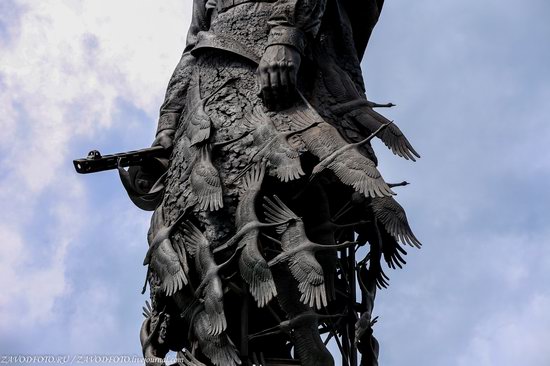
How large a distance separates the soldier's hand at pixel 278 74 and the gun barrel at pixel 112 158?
128 cm

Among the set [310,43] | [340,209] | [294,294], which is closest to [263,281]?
[294,294]

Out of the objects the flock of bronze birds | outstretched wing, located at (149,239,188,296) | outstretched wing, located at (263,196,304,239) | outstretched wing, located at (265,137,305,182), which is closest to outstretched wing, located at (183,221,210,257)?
the flock of bronze birds

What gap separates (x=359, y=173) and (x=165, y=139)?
2.16m

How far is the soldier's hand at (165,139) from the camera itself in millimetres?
12781

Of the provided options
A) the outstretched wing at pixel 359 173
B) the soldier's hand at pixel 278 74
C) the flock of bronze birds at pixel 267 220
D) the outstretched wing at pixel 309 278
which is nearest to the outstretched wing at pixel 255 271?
the flock of bronze birds at pixel 267 220

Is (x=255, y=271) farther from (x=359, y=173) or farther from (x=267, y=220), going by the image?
(x=359, y=173)

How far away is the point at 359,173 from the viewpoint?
38.1 ft

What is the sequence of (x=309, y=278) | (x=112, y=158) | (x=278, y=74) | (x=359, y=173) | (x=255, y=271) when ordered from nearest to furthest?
(x=309, y=278) → (x=255, y=271) → (x=359, y=173) → (x=278, y=74) → (x=112, y=158)

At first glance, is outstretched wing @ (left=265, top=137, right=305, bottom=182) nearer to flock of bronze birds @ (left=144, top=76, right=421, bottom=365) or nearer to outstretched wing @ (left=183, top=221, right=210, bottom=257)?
flock of bronze birds @ (left=144, top=76, right=421, bottom=365)

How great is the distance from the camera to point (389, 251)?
1254 cm

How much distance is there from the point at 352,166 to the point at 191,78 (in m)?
2.12

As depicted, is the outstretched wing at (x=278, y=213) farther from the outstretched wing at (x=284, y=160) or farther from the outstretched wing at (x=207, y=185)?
the outstretched wing at (x=207, y=185)

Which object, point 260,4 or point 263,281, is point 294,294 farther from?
point 260,4

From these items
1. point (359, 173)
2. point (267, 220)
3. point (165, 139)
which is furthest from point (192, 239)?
point (359, 173)
